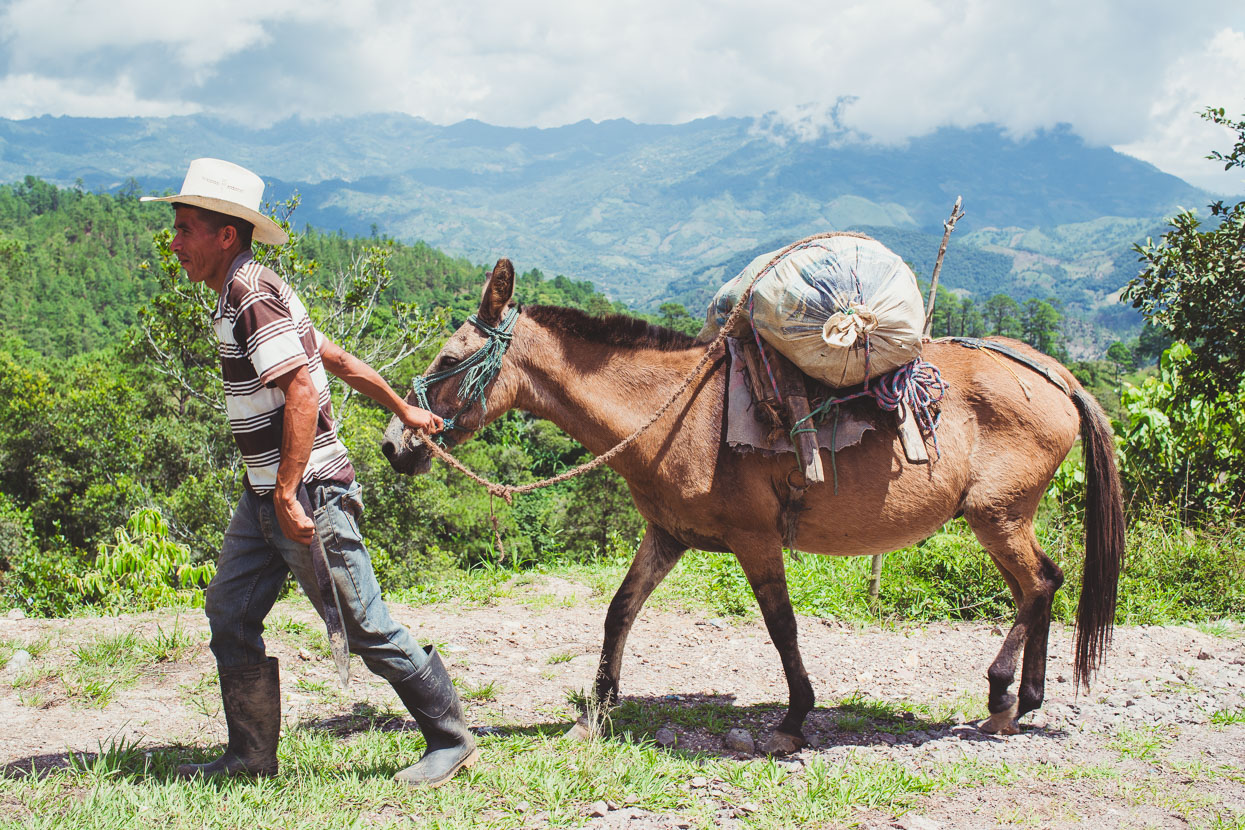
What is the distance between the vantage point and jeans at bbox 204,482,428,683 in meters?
3.25

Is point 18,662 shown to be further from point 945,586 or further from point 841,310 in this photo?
point 945,586

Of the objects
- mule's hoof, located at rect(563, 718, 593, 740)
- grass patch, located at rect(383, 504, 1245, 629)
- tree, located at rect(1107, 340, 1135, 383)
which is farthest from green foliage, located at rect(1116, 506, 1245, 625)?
tree, located at rect(1107, 340, 1135, 383)

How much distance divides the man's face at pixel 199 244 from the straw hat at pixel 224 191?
2.9 inches

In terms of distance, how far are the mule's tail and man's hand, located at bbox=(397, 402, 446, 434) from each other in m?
3.77

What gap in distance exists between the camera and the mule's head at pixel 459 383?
4.00 meters

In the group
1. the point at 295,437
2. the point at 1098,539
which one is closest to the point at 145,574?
the point at 295,437

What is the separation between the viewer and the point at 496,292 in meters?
4.03

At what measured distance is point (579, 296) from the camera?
6137 inches

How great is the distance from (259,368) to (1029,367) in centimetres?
414

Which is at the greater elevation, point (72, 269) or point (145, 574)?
point (72, 269)

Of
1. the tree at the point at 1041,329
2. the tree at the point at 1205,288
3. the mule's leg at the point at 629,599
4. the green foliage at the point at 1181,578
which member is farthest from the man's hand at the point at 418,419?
the tree at the point at 1041,329

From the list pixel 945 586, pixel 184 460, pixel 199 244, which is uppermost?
pixel 199 244

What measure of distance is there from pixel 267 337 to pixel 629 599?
7.82 feet

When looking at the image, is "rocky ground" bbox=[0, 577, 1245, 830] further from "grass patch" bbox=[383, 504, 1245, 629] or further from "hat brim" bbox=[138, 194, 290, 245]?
"hat brim" bbox=[138, 194, 290, 245]
